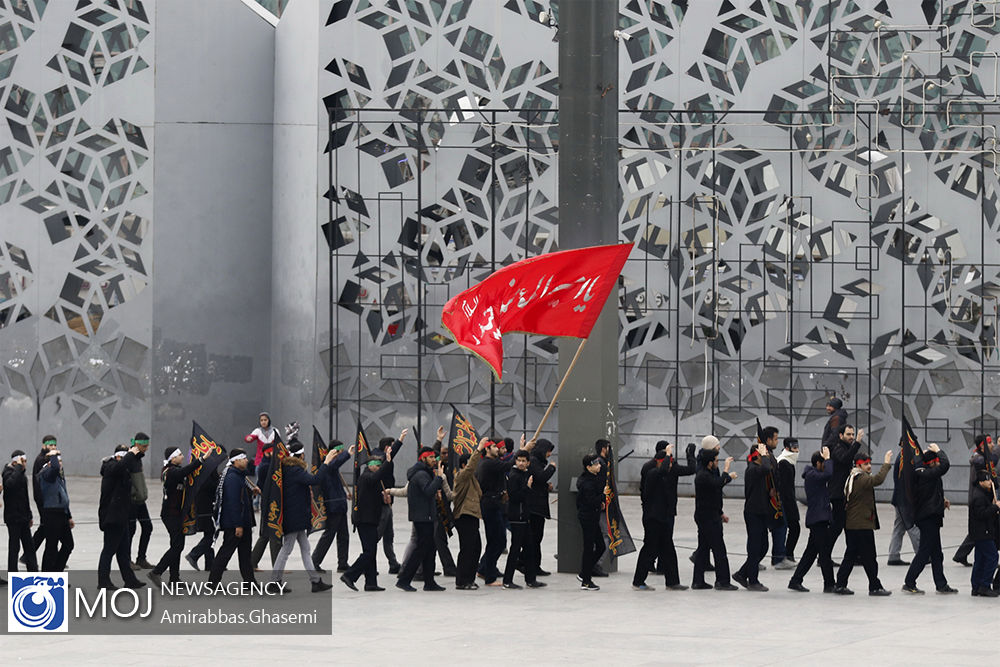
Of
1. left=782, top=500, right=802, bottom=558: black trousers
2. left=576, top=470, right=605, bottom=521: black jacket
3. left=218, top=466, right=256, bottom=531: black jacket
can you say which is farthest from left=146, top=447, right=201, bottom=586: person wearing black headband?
left=782, top=500, right=802, bottom=558: black trousers

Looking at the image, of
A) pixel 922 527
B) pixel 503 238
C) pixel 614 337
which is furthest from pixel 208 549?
pixel 503 238

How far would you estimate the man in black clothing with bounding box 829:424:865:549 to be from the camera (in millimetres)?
17438

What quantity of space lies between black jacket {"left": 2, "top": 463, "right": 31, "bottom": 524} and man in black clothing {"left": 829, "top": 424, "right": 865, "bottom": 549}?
8.70m

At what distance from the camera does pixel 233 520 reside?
53.2ft

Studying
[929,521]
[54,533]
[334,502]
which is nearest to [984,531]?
[929,521]

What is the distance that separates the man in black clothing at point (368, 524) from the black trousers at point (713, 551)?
11.3ft

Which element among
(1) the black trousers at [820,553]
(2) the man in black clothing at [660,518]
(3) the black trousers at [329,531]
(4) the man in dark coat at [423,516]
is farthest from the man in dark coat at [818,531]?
(3) the black trousers at [329,531]

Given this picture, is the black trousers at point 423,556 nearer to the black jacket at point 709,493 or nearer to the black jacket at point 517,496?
the black jacket at point 517,496

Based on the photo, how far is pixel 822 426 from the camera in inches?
1068

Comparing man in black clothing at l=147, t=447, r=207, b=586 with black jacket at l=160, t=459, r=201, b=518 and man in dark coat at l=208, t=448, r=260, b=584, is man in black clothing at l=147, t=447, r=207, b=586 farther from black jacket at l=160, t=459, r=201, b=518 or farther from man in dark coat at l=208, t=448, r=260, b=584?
man in dark coat at l=208, t=448, r=260, b=584

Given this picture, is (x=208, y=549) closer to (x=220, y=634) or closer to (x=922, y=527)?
(x=220, y=634)

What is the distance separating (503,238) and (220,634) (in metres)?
14.8

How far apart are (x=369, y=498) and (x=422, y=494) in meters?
0.57

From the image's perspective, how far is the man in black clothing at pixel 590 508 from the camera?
17406mm
